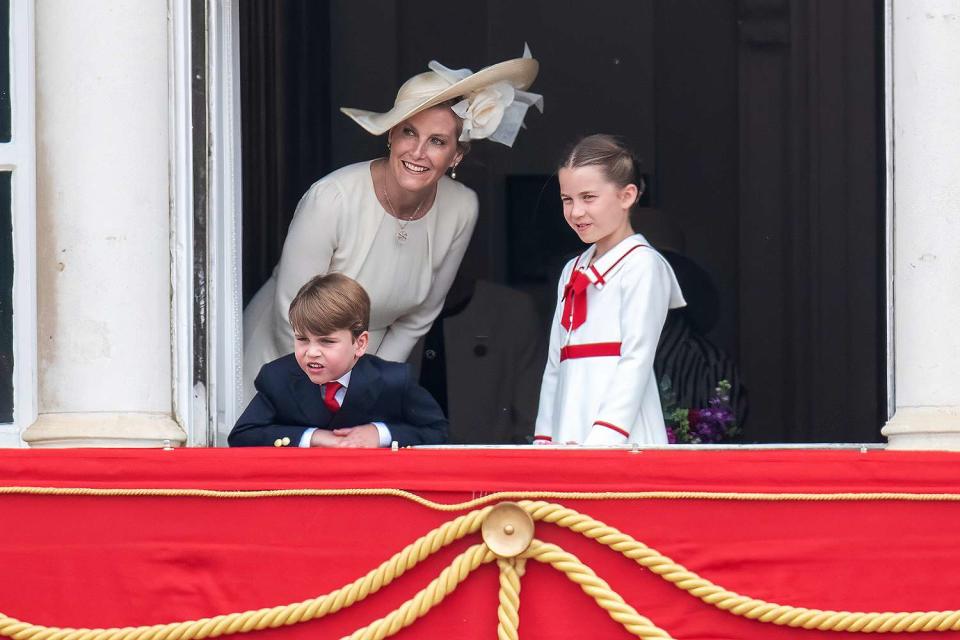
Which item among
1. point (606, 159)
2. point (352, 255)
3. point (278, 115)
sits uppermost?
point (278, 115)

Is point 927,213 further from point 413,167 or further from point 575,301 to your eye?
point 413,167

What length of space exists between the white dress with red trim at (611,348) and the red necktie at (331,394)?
57 centimetres

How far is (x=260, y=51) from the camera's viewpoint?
6.13m

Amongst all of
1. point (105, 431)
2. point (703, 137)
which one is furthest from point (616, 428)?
point (703, 137)

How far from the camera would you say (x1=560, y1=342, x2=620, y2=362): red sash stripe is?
4086mm

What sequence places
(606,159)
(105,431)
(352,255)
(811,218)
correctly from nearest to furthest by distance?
(105,431)
(606,159)
(352,255)
(811,218)

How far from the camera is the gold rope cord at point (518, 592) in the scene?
3.32m

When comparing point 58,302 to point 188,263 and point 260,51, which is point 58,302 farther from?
point 260,51

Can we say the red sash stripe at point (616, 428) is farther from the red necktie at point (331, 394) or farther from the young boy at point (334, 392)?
the red necktie at point (331, 394)

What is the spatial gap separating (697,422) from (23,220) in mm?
2174

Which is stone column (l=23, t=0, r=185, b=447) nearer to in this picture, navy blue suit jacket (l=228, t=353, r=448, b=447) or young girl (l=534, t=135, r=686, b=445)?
navy blue suit jacket (l=228, t=353, r=448, b=447)

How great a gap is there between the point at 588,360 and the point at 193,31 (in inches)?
47.2

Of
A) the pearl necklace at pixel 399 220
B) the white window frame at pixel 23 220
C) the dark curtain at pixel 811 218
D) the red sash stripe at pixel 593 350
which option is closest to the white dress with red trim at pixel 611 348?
the red sash stripe at pixel 593 350

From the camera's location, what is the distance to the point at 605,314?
13.5 feet
